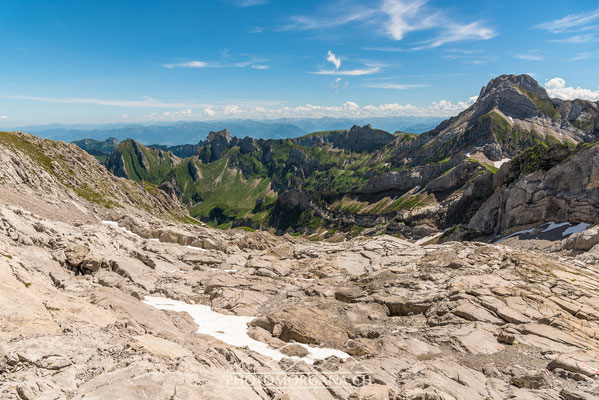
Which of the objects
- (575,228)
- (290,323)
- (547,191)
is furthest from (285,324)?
(547,191)

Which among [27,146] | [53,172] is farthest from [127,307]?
[27,146]

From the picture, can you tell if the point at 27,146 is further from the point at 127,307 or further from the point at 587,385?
the point at 587,385

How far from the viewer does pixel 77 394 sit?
14977 millimetres

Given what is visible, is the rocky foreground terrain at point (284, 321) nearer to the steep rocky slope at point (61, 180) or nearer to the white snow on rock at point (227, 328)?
the white snow on rock at point (227, 328)

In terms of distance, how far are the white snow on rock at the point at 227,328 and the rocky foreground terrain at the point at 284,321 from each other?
0.24 m

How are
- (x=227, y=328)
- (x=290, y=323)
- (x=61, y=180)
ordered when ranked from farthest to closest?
1. (x=61, y=180)
2. (x=227, y=328)
3. (x=290, y=323)

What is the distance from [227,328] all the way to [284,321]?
269 inches

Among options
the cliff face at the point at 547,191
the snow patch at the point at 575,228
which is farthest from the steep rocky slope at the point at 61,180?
the cliff face at the point at 547,191

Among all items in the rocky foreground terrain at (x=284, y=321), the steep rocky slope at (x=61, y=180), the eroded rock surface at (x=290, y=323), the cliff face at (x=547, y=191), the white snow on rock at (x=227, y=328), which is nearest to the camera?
the eroded rock surface at (x=290, y=323)

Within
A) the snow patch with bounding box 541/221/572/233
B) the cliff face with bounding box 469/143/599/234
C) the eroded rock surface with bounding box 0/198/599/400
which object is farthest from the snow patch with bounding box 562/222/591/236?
the eroded rock surface with bounding box 0/198/599/400

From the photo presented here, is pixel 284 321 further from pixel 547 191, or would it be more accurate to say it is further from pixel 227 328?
pixel 547 191

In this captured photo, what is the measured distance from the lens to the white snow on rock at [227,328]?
3081 cm

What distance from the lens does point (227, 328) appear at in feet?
122

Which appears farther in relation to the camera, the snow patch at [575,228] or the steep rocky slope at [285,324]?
the snow patch at [575,228]
